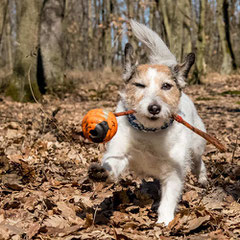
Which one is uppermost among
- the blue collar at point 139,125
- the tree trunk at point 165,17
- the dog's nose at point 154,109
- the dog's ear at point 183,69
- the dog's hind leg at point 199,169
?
the tree trunk at point 165,17

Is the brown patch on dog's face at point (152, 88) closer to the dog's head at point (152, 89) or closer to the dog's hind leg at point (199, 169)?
the dog's head at point (152, 89)

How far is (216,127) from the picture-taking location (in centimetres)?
735

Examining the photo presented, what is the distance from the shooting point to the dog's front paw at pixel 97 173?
2.75 metres

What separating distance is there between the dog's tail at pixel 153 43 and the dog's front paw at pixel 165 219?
180 cm

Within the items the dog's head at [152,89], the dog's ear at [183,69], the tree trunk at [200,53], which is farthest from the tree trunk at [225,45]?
the dog's head at [152,89]

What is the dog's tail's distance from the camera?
4.18m

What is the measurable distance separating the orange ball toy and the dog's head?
1.42 feet

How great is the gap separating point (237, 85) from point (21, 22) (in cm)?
985

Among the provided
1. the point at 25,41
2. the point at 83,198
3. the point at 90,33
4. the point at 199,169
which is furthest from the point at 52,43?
the point at 90,33

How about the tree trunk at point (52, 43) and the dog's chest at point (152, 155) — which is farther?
the tree trunk at point (52, 43)

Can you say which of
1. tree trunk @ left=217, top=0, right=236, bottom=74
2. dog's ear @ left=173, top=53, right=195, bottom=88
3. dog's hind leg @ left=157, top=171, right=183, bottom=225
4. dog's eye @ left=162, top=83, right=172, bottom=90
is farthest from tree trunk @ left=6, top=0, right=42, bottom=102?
tree trunk @ left=217, top=0, right=236, bottom=74

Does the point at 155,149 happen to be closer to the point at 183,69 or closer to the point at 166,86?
the point at 166,86

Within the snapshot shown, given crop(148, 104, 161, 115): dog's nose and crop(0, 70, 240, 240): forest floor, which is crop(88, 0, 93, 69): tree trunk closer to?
crop(0, 70, 240, 240): forest floor

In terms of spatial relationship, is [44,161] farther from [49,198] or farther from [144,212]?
[144,212]
